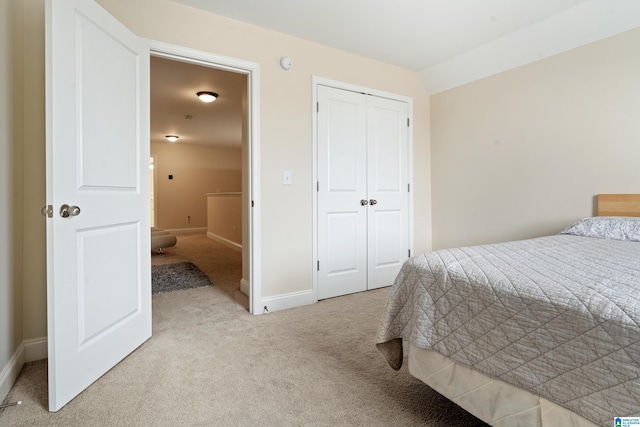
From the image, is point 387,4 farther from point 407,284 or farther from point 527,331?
point 527,331

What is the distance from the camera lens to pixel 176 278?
386 centimetres

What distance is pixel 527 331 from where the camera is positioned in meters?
0.98

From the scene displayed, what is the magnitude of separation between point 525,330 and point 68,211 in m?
1.92

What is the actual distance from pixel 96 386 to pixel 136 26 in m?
2.22

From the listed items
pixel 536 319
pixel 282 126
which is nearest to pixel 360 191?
pixel 282 126

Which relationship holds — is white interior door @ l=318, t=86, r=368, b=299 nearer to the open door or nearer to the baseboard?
the open door

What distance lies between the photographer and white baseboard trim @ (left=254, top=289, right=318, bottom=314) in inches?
107

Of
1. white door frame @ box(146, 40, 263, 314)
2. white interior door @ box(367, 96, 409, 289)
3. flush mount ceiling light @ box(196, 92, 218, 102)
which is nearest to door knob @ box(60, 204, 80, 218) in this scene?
white door frame @ box(146, 40, 263, 314)

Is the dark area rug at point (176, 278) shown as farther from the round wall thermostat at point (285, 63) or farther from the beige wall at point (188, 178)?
the beige wall at point (188, 178)

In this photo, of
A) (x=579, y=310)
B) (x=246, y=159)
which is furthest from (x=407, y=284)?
(x=246, y=159)

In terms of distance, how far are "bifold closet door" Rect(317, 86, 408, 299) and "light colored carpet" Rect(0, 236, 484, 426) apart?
0.82 meters

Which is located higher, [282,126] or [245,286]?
[282,126]

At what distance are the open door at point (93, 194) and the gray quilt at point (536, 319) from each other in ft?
4.83

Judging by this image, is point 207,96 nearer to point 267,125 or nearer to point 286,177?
point 267,125
